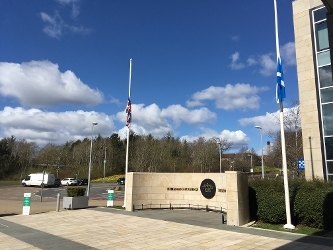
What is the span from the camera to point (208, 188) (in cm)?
1747

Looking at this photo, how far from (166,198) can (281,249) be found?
10.9 metres

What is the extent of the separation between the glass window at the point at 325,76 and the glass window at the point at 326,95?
355mm

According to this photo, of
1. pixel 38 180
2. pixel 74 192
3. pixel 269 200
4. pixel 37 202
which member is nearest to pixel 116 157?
pixel 38 180

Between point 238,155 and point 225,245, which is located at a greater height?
point 238,155

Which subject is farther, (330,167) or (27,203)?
(330,167)

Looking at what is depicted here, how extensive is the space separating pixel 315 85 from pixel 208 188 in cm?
1142

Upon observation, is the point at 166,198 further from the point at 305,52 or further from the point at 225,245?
the point at 305,52

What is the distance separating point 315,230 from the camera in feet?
35.7

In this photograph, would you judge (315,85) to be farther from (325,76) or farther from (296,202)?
(296,202)

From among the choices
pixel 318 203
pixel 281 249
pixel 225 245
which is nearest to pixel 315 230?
pixel 318 203

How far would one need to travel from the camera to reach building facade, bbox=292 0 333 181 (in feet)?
66.9

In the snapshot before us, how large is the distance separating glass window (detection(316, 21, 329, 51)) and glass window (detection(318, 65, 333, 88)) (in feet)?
4.93

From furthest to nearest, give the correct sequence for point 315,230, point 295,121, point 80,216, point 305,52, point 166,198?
point 295,121, point 305,52, point 166,198, point 80,216, point 315,230

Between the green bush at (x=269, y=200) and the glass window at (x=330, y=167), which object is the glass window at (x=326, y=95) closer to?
the glass window at (x=330, y=167)
